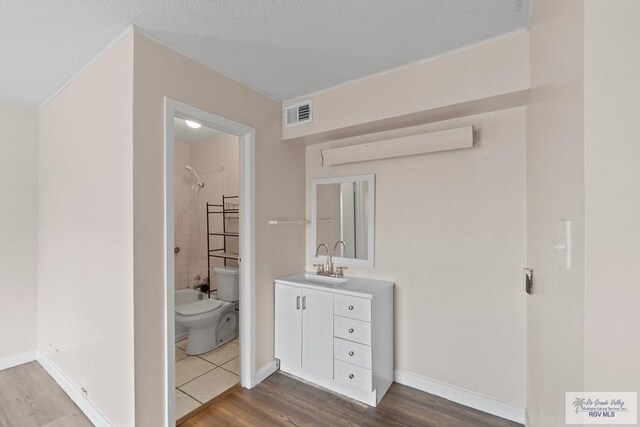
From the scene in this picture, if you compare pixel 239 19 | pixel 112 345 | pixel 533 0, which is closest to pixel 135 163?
pixel 239 19

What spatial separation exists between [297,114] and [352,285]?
1587 mm

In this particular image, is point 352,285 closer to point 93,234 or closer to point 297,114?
point 297,114

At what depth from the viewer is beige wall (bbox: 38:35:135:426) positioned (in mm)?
1556

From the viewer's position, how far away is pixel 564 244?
2.54ft

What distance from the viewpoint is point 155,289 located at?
1598 millimetres

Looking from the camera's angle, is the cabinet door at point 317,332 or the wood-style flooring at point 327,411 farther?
the cabinet door at point 317,332

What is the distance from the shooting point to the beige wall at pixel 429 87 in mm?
1640

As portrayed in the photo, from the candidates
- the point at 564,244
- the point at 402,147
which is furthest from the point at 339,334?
the point at 564,244

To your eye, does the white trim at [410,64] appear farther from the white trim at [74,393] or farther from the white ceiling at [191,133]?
the white trim at [74,393]

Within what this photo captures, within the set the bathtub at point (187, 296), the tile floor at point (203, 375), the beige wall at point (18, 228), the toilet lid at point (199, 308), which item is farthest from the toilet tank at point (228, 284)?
the beige wall at point (18, 228)

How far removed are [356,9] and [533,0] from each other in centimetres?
87

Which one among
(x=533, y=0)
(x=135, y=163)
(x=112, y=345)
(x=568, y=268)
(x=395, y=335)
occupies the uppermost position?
(x=533, y=0)

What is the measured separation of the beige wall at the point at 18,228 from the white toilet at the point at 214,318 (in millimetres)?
1327

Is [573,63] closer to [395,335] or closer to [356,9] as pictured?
[356,9]
